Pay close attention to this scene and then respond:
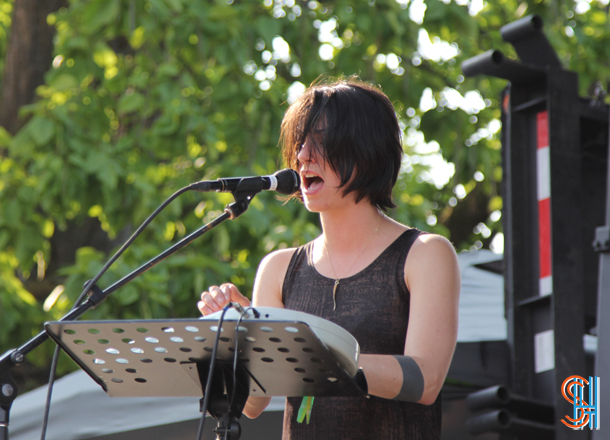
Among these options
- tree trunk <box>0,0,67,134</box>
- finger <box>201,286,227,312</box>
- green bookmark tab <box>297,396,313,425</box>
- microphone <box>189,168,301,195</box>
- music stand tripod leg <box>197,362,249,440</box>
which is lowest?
green bookmark tab <box>297,396,313,425</box>

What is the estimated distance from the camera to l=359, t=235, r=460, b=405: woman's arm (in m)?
1.34

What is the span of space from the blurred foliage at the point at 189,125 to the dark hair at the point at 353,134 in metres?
2.10

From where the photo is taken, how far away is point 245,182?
1.64 meters

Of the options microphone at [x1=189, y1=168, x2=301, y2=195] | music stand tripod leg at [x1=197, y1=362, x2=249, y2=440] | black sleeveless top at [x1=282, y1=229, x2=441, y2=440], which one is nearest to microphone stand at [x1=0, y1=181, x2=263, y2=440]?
microphone at [x1=189, y1=168, x2=301, y2=195]

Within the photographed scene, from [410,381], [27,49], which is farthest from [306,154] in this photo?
[27,49]

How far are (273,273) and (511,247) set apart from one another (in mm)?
894

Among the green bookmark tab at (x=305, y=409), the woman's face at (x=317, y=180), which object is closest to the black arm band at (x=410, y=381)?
the green bookmark tab at (x=305, y=409)

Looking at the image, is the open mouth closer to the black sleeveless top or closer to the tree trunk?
the black sleeveless top

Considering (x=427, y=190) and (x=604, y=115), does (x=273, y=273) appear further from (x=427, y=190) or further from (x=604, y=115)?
(x=427, y=190)

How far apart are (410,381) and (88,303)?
0.78 m

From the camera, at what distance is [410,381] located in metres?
1.37

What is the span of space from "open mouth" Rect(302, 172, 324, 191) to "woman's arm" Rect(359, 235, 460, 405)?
→ 26 cm

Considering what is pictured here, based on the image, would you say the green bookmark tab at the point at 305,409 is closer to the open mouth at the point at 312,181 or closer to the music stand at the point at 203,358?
the music stand at the point at 203,358

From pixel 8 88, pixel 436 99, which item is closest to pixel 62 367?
pixel 8 88
